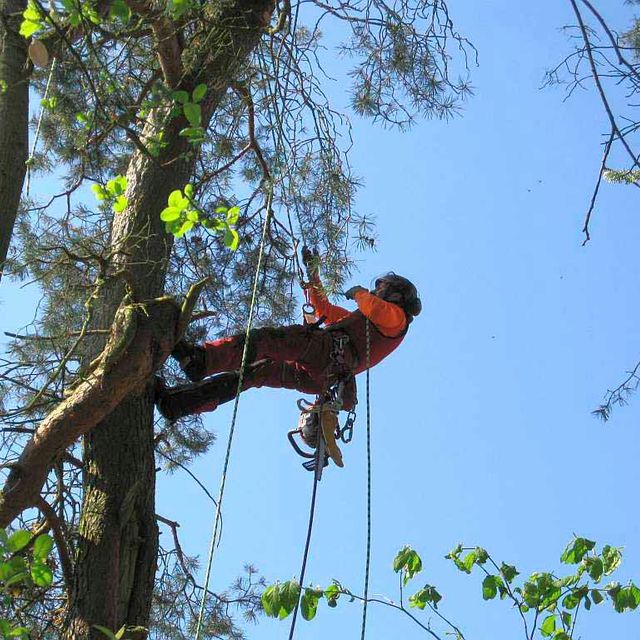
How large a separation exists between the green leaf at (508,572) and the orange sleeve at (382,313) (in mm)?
1594

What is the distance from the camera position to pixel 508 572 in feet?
13.2

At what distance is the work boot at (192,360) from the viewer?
192 inches

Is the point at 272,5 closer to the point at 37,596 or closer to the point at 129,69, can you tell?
the point at 129,69

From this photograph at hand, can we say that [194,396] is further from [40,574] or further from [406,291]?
[40,574]

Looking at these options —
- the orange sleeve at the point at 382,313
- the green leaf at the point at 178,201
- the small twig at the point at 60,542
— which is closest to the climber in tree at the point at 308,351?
the orange sleeve at the point at 382,313

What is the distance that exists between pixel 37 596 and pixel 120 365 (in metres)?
1.03

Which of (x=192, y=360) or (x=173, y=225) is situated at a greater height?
(x=192, y=360)

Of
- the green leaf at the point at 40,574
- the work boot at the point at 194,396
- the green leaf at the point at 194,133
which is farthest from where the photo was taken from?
the work boot at the point at 194,396

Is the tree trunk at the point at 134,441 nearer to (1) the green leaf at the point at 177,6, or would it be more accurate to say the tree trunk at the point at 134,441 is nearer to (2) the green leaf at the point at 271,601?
(1) the green leaf at the point at 177,6

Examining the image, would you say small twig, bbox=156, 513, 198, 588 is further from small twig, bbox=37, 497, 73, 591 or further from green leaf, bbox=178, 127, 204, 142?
green leaf, bbox=178, 127, 204, 142

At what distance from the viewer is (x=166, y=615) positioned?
5566mm

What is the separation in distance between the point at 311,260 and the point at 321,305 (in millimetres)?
408

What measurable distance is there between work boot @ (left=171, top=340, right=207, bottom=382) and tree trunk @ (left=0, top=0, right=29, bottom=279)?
1.19 m

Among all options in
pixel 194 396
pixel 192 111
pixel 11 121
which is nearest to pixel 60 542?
pixel 194 396
